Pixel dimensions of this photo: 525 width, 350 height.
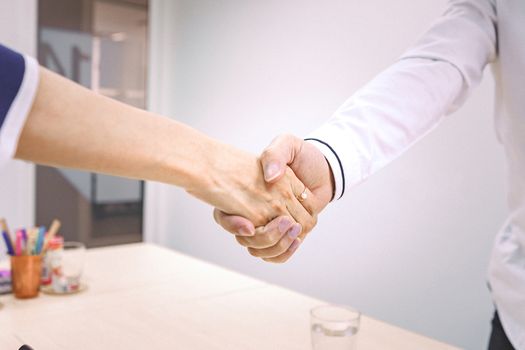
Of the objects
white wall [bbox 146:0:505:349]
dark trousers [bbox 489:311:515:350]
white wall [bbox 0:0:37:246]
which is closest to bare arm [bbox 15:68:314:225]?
dark trousers [bbox 489:311:515:350]

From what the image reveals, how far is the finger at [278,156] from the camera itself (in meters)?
1.17

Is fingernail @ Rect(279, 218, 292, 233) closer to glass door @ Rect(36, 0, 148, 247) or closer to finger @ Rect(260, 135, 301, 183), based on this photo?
finger @ Rect(260, 135, 301, 183)

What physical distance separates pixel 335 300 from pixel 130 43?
2344mm

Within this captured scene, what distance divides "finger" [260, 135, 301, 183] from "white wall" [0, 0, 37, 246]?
258cm

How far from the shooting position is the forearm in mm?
708

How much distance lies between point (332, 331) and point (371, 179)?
1.74m

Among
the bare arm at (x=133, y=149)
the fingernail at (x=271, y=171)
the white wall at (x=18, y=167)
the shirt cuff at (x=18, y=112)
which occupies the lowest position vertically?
the white wall at (x=18, y=167)

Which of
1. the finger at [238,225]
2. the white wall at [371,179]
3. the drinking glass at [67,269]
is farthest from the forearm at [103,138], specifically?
the white wall at [371,179]

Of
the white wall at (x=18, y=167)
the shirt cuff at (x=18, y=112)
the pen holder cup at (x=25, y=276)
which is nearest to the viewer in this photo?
the shirt cuff at (x=18, y=112)

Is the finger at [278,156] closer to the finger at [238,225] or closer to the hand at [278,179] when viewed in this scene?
the hand at [278,179]

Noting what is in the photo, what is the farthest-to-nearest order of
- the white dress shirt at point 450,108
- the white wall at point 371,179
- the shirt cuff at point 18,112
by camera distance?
the white wall at point 371,179 → the white dress shirt at point 450,108 → the shirt cuff at point 18,112

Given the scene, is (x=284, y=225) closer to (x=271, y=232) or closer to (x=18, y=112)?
(x=271, y=232)

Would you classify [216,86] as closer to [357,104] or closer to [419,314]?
[419,314]

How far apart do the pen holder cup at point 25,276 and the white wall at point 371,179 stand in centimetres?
165
